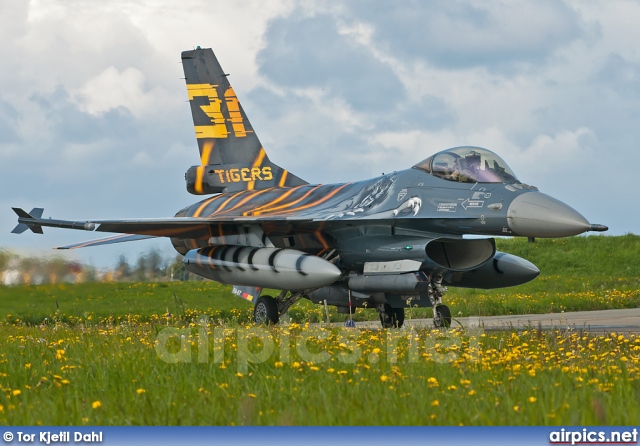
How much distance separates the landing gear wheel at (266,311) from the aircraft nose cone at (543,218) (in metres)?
5.30

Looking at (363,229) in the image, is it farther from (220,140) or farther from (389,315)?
(220,140)

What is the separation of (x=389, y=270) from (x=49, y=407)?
8718 millimetres

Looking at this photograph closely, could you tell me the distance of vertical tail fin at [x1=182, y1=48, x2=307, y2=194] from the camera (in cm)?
1945

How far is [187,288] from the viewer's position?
27.8 metres

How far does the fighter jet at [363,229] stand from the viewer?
1385cm

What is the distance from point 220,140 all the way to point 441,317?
735 centimetres

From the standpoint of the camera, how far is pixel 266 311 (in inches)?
665

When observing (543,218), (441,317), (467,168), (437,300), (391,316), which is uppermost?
(467,168)

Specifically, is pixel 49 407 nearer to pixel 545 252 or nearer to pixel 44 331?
pixel 44 331

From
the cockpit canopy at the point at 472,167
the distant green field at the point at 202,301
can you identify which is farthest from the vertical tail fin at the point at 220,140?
the cockpit canopy at the point at 472,167

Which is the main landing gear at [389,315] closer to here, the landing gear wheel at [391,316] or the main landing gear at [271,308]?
the landing gear wheel at [391,316]

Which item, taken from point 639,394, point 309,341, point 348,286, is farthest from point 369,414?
point 348,286

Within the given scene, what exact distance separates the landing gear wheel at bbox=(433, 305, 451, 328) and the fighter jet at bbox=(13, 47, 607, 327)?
0.9 inches

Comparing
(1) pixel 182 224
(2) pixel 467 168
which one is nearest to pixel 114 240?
(1) pixel 182 224
